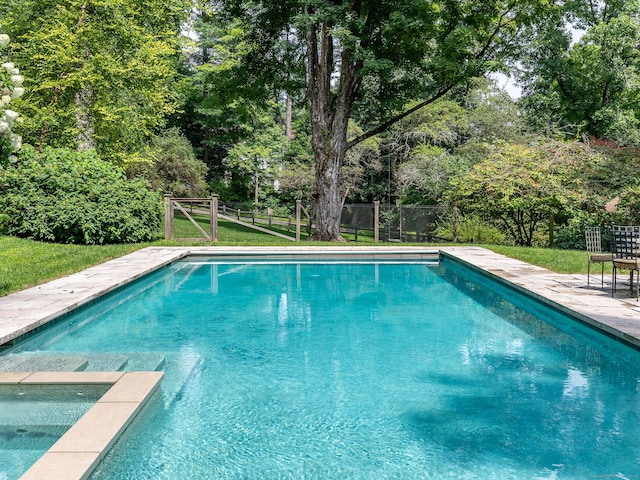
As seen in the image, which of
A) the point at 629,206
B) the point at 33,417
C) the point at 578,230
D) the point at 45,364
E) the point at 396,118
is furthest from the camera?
the point at 396,118

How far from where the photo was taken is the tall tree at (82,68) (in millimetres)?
17969

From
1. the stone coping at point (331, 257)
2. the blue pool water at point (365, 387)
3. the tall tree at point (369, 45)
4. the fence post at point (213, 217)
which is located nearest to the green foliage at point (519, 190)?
the tall tree at point (369, 45)

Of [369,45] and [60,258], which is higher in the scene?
[369,45]

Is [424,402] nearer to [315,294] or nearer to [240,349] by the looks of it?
[240,349]

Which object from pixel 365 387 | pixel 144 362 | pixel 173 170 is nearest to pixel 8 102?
pixel 144 362

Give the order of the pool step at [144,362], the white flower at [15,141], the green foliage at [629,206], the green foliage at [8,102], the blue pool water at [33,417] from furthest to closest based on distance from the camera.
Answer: the green foliage at [629,206], the white flower at [15,141], the green foliage at [8,102], the pool step at [144,362], the blue pool water at [33,417]

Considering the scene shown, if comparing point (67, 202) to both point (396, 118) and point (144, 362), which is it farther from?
point (144, 362)

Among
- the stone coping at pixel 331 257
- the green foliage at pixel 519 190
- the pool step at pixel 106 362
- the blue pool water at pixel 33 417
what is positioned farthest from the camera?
the green foliage at pixel 519 190

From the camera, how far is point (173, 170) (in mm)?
27781

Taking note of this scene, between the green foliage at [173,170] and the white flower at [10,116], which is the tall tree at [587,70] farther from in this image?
the white flower at [10,116]

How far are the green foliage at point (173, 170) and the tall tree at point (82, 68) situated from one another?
589 cm

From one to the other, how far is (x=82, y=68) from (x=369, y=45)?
30.7 feet

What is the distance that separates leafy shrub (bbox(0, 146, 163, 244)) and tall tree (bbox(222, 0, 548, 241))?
5.67 m

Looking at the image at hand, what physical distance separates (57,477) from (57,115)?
18.3 metres
